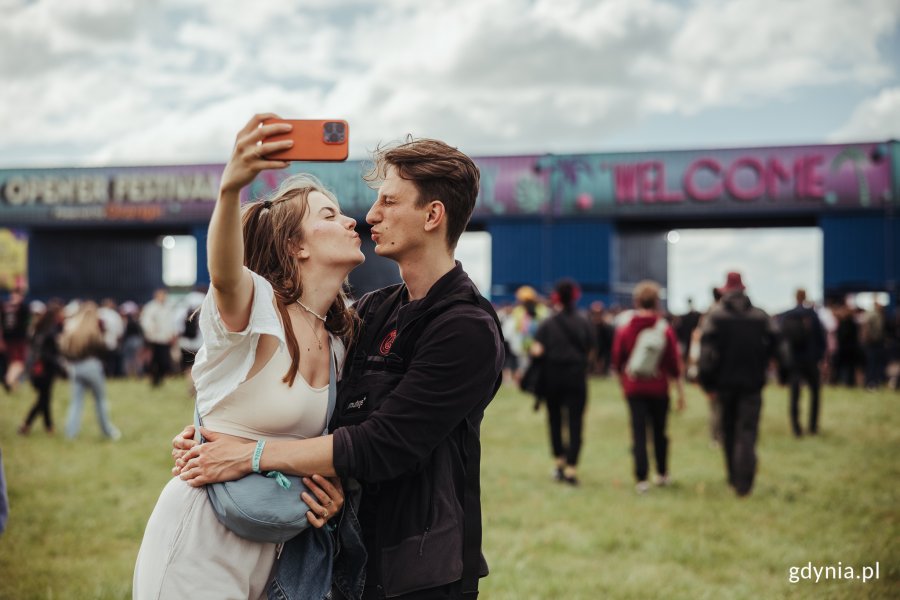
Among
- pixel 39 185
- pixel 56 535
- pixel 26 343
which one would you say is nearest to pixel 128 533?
pixel 56 535

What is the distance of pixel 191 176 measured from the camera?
2814 centimetres

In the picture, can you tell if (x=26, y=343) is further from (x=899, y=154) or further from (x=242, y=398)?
(x=899, y=154)

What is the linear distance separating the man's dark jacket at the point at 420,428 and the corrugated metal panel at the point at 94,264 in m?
30.7

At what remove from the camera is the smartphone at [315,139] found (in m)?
2.01

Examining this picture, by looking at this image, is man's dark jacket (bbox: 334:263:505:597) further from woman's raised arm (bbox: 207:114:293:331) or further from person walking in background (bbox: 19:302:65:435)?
person walking in background (bbox: 19:302:65:435)

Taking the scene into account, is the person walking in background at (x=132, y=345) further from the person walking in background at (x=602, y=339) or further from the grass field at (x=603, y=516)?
the person walking in background at (x=602, y=339)

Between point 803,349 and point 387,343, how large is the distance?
10817 millimetres

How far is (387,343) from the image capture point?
2445 millimetres

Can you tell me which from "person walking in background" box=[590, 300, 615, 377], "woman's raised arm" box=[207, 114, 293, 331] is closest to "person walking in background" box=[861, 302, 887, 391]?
"person walking in background" box=[590, 300, 615, 377]

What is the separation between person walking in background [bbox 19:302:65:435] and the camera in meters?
11.2

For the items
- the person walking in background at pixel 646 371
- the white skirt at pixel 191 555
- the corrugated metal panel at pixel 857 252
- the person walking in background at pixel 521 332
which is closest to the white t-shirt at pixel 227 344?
the white skirt at pixel 191 555

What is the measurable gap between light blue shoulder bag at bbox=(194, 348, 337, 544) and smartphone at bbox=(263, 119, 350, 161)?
86cm

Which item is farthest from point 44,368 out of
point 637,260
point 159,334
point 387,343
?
point 637,260

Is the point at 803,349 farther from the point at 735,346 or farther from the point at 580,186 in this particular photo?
the point at 580,186
